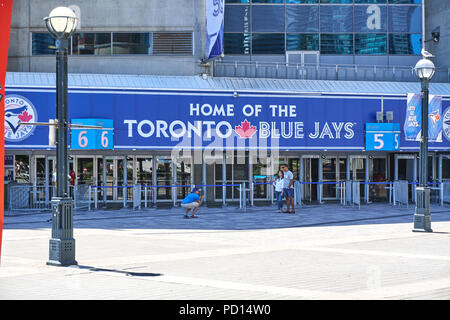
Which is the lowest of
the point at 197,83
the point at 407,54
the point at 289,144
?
the point at 289,144

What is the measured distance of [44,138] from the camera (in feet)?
91.6

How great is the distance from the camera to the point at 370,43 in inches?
1484

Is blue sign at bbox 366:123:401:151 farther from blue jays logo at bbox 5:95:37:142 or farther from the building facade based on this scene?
blue jays logo at bbox 5:95:37:142

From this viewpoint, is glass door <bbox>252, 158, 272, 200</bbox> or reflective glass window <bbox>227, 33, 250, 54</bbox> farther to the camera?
reflective glass window <bbox>227, 33, 250, 54</bbox>

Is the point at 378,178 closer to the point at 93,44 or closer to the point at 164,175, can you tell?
the point at 164,175

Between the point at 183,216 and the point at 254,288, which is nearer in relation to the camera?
the point at 254,288

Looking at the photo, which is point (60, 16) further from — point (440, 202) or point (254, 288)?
point (440, 202)

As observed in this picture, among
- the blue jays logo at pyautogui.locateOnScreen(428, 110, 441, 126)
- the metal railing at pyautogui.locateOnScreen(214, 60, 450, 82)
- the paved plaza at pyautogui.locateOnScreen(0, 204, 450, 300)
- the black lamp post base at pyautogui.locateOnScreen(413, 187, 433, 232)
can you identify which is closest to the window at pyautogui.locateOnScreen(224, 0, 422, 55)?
the metal railing at pyautogui.locateOnScreen(214, 60, 450, 82)

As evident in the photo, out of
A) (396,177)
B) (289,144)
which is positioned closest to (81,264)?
(289,144)

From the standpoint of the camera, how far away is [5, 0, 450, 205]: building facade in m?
28.6

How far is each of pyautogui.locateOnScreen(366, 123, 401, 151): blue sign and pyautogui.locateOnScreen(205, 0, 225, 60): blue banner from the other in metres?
7.54

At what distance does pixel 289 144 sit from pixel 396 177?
6.28 m

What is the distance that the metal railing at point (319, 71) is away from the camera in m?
32.8

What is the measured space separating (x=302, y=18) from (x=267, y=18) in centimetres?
192
